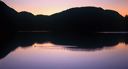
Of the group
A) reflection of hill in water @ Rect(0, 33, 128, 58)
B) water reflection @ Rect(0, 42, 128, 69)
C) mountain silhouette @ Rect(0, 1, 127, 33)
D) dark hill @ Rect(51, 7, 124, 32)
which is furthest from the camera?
dark hill @ Rect(51, 7, 124, 32)

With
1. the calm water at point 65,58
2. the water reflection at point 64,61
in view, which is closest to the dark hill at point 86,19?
the calm water at point 65,58

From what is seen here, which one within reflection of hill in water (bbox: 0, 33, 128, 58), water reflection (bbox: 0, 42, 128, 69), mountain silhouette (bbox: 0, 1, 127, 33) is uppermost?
mountain silhouette (bbox: 0, 1, 127, 33)

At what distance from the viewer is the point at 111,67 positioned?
13.3m

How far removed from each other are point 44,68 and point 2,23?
74.1m

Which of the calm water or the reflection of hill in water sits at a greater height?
the reflection of hill in water

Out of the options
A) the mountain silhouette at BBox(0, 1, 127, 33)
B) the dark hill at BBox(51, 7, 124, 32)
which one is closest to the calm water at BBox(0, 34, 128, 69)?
the mountain silhouette at BBox(0, 1, 127, 33)

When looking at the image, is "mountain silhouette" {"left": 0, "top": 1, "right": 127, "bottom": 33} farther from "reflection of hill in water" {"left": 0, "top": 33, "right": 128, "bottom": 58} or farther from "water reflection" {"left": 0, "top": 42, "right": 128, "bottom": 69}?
"water reflection" {"left": 0, "top": 42, "right": 128, "bottom": 69}

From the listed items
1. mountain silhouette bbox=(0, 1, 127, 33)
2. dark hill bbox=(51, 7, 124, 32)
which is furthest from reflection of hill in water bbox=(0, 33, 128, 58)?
dark hill bbox=(51, 7, 124, 32)

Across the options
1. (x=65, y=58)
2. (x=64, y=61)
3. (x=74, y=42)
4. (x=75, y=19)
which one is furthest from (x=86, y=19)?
(x=64, y=61)

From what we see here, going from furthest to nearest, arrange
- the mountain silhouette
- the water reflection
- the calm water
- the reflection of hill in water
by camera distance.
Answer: the mountain silhouette
the reflection of hill in water
the calm water
the water reflection

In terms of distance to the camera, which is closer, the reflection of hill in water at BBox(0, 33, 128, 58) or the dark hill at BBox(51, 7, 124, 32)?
the reflection of hill in water at BBox(0, 33, 128, 58)

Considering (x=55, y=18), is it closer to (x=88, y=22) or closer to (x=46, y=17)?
(x=46, y=17)

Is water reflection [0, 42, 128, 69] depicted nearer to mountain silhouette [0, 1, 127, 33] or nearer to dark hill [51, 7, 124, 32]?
mountain silhouette [0, 1, 127, 33]

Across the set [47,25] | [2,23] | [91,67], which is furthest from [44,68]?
[47,25]
